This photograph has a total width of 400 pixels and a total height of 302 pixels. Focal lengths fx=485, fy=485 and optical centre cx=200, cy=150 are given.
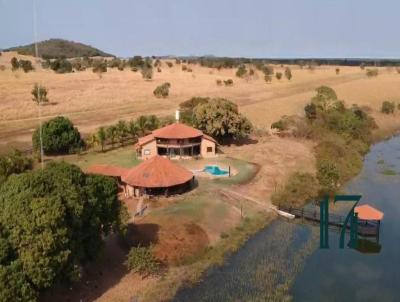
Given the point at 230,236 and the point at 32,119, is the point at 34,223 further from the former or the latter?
the point at 32,119

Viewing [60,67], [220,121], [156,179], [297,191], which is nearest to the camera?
[156,179]

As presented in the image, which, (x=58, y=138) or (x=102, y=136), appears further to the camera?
(x=102, y=136)

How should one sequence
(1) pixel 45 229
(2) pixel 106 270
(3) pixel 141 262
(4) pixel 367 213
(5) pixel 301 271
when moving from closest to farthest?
(1) pixel 45 229, (3) pixel 141 262, (2) pixel 106 270, (5) pixel 301 271, (4) pixel 367 213

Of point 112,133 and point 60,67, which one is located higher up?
point 60,67

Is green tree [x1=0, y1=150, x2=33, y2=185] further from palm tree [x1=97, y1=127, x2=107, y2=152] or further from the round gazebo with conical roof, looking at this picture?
palm tree [x1=97, y1=127, x2=107, y2=152]

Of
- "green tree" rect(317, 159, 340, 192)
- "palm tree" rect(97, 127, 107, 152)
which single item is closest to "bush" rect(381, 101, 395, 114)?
"green tree" rect(317, 159, 340, 192)

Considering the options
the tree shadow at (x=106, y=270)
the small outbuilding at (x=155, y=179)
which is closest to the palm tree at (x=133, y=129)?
the small outbuilding at (x=155, y=179)

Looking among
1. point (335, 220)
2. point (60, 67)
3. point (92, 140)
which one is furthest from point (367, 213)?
point (60, 67)

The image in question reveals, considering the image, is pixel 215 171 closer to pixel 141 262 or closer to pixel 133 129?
pixel 133 129
